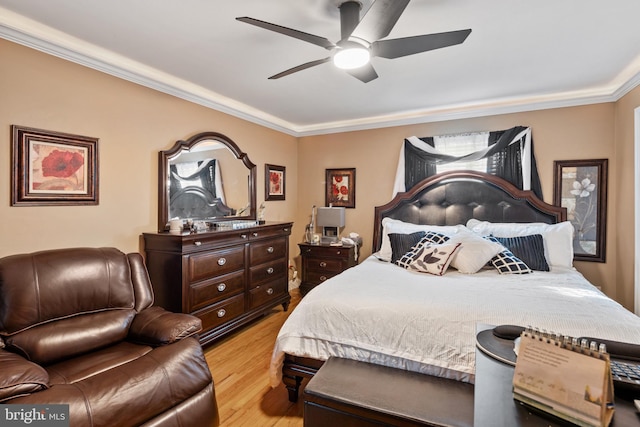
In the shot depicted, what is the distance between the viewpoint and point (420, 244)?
3268 mm

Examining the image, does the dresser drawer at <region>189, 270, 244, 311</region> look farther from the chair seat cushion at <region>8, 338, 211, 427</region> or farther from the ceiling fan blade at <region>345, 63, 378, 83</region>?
the ceiling fan blade at <region>345, 63, 378, 83</region>

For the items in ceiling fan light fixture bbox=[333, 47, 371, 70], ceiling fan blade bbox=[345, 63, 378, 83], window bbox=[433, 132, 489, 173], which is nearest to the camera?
ceiling fan light fixture bbox=[333, 47, 371, 70]

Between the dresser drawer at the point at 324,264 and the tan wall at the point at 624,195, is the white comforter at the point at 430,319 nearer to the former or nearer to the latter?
the tan wall at the point at 624,195

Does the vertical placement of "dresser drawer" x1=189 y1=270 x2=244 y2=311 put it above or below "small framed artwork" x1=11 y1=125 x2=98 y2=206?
below

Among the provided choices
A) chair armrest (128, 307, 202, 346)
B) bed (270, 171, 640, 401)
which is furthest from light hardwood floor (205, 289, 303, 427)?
chair armrest (128, 307, 202, 346)

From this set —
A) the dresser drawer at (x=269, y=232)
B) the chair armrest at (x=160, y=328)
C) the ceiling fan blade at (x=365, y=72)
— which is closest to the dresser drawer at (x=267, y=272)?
the dresser drawer at (x=269, y=232)

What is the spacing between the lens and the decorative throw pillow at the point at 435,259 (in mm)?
2826

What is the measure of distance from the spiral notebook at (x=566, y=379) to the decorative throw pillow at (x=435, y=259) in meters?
1.92

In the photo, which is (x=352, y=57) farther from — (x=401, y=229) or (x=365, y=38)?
(x=401, y=229)

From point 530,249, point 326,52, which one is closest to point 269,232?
point 326,52

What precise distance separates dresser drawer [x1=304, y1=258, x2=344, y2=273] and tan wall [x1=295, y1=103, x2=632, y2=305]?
523mm

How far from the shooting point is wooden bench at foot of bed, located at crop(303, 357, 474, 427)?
4.68 feet

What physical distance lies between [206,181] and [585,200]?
401cm

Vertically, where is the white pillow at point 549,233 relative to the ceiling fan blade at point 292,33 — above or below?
below
